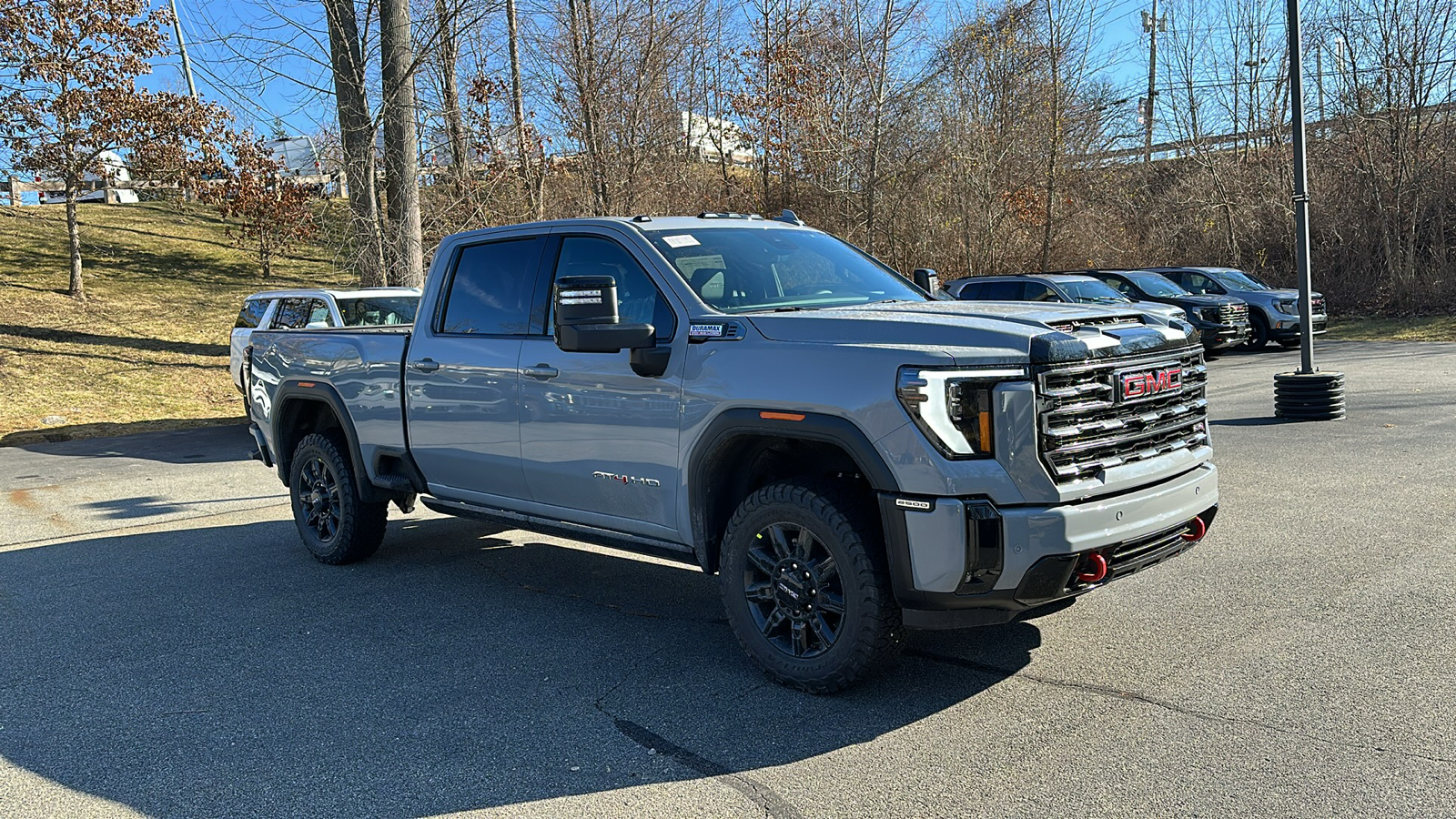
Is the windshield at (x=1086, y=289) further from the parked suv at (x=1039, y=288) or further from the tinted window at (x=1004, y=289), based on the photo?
the tinted window at (x=1004, y=289)

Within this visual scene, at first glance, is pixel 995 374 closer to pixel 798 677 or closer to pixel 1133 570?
pixel 1133 570

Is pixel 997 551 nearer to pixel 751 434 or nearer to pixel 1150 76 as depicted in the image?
pixel 751 434

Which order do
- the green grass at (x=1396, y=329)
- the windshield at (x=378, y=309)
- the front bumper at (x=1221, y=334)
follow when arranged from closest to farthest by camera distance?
the windshield at (x=378, y=309)
the front bumper at (x=1221, y=334)
the green grass at (x=1396, y=329)

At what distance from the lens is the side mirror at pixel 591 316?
491 centimetres

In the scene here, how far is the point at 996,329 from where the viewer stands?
4.31 m

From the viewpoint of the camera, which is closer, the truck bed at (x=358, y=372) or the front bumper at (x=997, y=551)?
the front bumper at (x=997, y=551)

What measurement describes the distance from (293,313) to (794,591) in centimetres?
1114

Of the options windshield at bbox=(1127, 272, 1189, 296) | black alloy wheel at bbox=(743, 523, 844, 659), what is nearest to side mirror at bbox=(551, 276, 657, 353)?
black alloy wheel at bbox=(743, 523, 844, 659)

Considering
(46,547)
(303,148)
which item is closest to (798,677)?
(46,547)

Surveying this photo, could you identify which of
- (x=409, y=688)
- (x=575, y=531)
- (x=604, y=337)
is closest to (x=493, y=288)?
(x=575, y=531)

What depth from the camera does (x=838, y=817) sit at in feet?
11.8

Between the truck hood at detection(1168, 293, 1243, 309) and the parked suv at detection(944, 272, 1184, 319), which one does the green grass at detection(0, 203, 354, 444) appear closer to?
the parked suv at detection(944, 272, 1184, 319)

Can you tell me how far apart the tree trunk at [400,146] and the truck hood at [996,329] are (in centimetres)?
1482

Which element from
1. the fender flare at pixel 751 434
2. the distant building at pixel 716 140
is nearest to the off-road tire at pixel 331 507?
the fender flare at pixel 751 434
